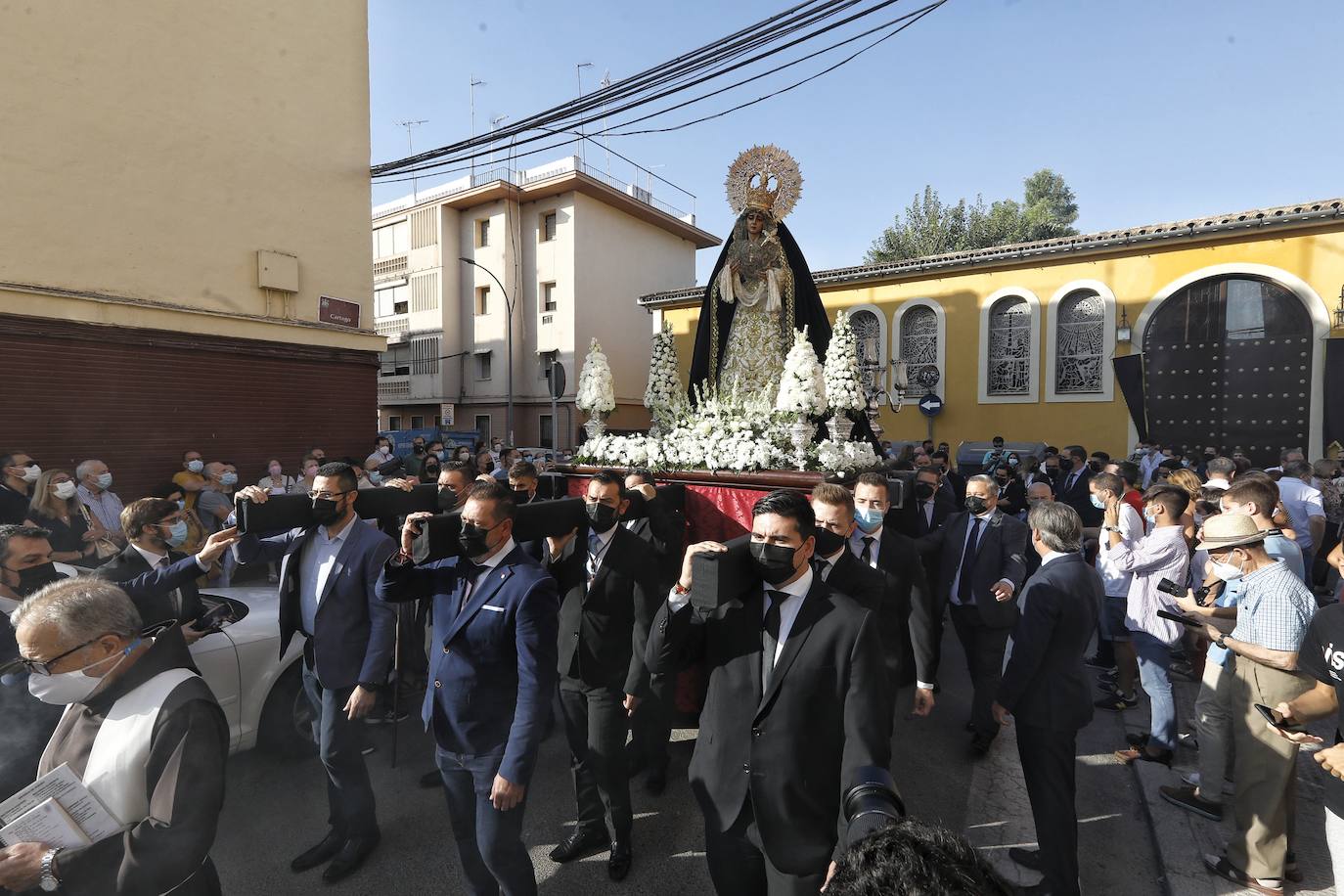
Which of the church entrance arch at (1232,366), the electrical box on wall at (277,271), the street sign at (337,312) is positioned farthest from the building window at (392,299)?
the church entrance arch at (1232,366)

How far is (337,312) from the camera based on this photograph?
38.6ft

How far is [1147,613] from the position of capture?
4398 millimetres

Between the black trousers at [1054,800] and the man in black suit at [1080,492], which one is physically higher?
the man in black suit at [1080,492]

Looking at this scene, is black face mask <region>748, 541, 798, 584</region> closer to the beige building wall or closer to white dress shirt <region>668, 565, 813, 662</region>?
white dress shirt <region>668, 565, 813, 662</region>

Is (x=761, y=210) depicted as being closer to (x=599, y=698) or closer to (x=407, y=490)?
(x=407, y=490)

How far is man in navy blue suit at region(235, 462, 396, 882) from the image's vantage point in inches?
128

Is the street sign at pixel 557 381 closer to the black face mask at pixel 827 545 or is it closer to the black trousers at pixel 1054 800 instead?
the black face mask at pixel 827 545

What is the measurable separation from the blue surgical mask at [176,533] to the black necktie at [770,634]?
314 cm

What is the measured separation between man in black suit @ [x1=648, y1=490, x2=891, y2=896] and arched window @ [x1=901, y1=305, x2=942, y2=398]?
55.3ft

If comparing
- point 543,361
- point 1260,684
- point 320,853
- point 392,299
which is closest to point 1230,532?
point 1260,684

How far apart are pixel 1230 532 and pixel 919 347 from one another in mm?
16031

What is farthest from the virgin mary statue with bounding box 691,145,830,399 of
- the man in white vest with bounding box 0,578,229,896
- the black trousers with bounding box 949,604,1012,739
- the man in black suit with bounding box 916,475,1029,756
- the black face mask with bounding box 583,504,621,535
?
the man in white vest with bounding box 0,578,229,896

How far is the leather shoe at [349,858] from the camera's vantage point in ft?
10.4

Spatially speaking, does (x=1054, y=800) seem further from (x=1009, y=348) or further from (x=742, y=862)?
(x=1009, y=348)
